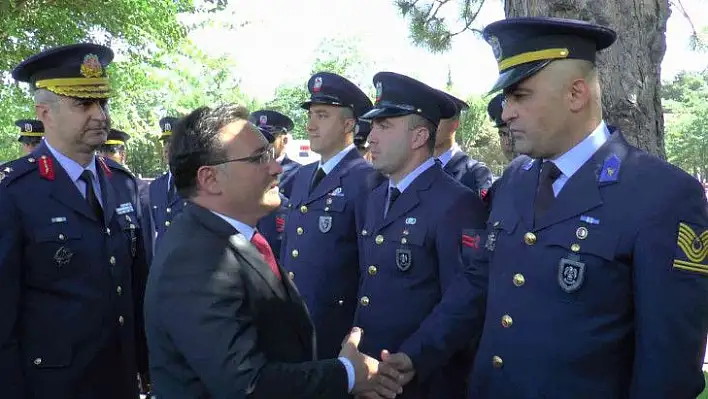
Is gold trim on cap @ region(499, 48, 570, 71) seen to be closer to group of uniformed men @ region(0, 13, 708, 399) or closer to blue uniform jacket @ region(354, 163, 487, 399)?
group of uniformed men @ region(0, 13, 708, 399)

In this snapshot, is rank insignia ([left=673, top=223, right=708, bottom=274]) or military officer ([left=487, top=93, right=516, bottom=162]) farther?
military officer ([left=487, top=93, right=516, bottom=162])

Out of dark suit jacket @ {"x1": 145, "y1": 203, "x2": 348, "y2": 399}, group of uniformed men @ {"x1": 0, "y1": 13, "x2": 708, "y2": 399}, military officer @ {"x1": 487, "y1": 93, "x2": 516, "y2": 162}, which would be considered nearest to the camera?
dark suit jacket @ {"x1": 145, "y1": 203, "x2": 348, "y2": 399}

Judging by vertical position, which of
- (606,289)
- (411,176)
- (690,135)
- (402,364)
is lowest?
(690,135)

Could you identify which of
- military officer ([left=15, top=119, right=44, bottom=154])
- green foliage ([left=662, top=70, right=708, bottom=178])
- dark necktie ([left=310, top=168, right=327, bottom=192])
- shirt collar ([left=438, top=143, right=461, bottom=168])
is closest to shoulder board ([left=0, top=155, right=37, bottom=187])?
dark necktie ([left=310, top=168, right=327, bottom=192])

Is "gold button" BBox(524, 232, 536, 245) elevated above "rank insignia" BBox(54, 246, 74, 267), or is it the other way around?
"gold button" BBox(524, 232, 536, 245)

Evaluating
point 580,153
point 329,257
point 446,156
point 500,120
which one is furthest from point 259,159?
point 446,156

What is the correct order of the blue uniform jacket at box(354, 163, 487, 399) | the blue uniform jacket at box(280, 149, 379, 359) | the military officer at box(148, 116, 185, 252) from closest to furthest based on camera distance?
1. the blue uniform jacket at box(354, 163, 487, 399)
2. the blue uniform jacket at box(280, 149, 379, 359)
3. the military officer at box(148, 116, 185, 252)

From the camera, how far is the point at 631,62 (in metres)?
3.63

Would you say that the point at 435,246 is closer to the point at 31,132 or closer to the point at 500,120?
the point at 500,120

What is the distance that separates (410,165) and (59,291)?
75.6 inches

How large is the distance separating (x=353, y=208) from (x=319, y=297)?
0.63m

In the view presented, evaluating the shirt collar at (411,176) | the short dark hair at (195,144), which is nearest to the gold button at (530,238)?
the short dark hair at (195,144)

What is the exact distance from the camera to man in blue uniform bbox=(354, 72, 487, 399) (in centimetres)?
332

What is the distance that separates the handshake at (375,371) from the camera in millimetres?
2322
